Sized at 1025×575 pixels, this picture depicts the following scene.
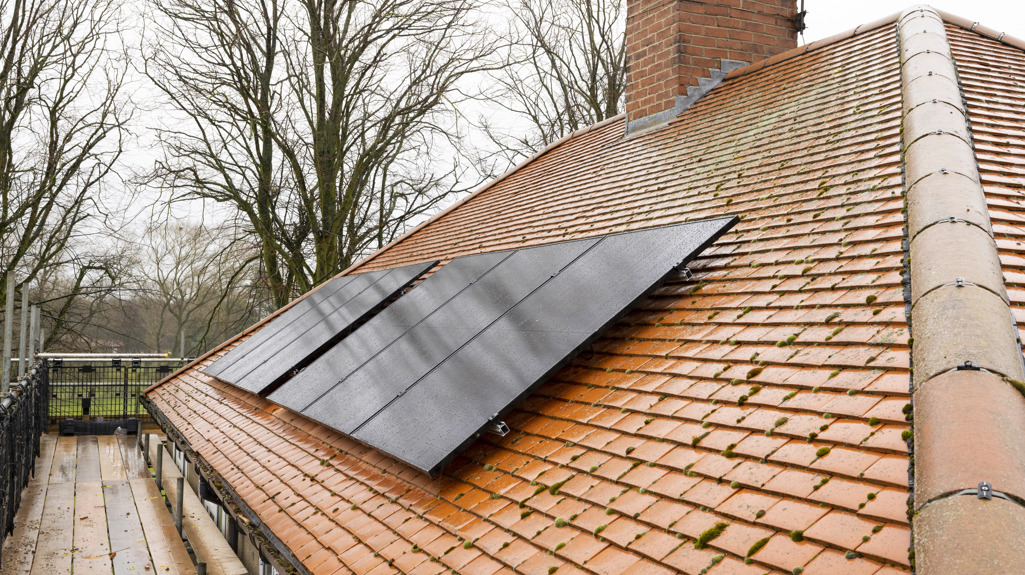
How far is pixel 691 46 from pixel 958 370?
22.2ft

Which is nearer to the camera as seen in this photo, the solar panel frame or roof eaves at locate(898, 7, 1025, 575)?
roof eaves at locate(898, 7, 1025, 575)

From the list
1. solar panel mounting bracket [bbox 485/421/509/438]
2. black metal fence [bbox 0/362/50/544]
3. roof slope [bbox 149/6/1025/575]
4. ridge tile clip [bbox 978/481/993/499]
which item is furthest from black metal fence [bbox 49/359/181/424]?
ridge tile clip [bbox 978/481/993/499]

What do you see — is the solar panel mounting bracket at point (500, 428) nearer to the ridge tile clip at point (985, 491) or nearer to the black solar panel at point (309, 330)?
the ridge tile clip at point (985, 491)

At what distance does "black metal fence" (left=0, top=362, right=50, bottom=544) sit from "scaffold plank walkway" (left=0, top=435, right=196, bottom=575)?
0.94 ft

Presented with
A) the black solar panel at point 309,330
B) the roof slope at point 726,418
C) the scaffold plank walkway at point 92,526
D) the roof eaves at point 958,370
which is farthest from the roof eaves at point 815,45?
the scaffold plank walkway at point 92,526

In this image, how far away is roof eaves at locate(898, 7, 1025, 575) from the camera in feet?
5.55

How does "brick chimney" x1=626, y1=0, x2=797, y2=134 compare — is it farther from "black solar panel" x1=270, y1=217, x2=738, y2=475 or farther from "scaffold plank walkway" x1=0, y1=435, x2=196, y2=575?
"scaffold plank walkway" x1=0, y1=435, x2=196, y2=575

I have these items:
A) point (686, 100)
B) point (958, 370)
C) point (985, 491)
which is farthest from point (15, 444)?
point (985, 491)

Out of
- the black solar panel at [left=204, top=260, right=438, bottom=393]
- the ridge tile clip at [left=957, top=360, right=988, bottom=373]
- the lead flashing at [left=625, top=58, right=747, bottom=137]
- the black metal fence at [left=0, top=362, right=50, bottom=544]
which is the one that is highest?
the lead flashing at [left=625, top=58, right=747, bottom=137]

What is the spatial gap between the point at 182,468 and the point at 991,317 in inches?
453

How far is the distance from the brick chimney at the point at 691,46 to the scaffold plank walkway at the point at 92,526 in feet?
23.3

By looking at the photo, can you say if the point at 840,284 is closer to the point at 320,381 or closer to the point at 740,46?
the point at 320,381

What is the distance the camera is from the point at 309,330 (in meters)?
7.74

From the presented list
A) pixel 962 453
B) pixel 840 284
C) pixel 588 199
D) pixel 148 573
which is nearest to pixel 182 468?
pixel 148 573
